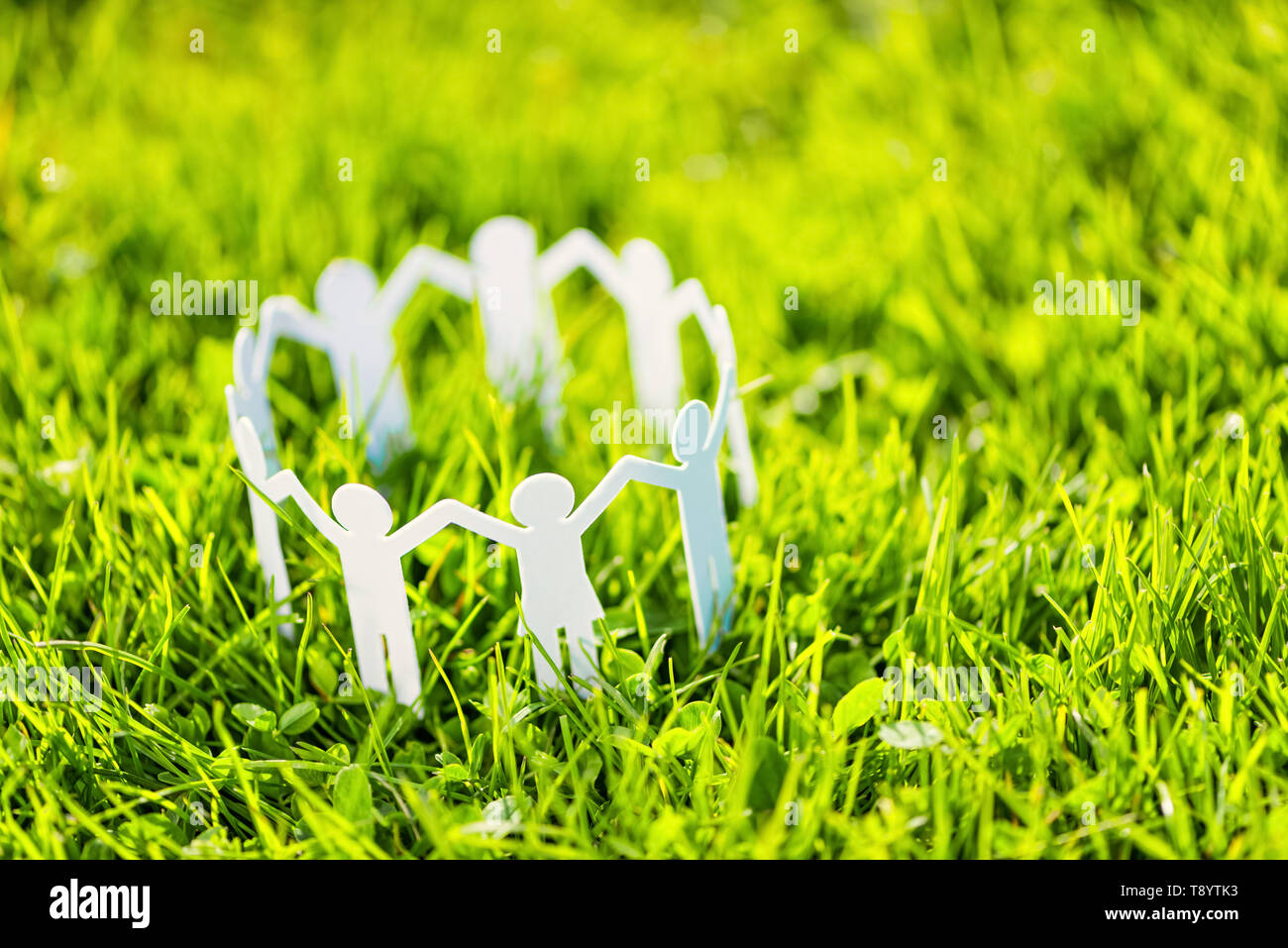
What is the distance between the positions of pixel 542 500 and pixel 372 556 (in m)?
0.23

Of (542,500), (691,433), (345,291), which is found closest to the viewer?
(542,500)

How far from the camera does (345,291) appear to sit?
191 cm

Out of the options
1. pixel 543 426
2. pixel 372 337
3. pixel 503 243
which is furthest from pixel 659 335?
pixel 372 337

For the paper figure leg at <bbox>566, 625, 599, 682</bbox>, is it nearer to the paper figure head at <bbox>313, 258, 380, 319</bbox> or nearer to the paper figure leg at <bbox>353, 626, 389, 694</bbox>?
the paper figure leg at <bbox>353, 626, 389, 694</bbox>

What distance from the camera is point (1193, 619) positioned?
4.90ft

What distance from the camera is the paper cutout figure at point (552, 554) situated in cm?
136

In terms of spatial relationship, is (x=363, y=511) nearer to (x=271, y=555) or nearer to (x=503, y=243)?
(x=271, y=555)

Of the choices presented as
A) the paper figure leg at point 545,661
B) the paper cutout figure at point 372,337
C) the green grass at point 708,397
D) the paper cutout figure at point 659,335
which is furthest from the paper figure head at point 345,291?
the paper figure leg at point 545,661

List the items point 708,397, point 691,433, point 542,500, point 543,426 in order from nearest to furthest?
point 542,500 → point 691,433 → point 543,426 → point 708,397

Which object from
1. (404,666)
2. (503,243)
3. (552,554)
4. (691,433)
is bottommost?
(404,666)

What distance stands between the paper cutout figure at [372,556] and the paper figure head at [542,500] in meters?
0.09

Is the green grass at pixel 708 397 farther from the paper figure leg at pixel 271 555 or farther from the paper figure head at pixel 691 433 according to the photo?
the paper figure head at pixel 691 433
